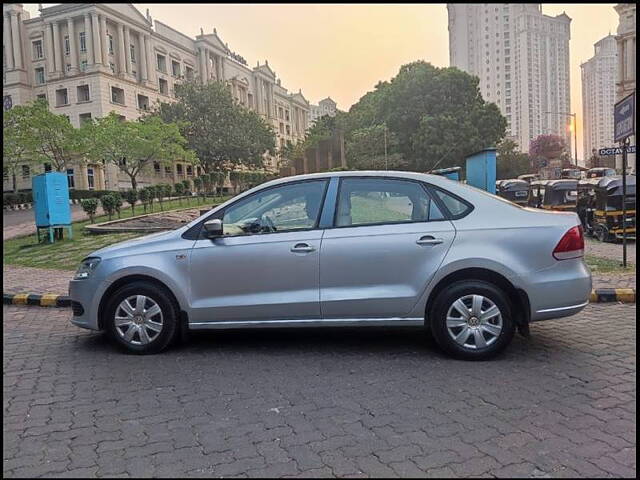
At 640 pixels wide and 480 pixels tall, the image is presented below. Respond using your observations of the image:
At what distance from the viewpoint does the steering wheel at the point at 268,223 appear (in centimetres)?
480

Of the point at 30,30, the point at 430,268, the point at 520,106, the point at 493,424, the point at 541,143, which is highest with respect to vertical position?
the point at 30,30

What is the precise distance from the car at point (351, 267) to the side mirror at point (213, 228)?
14mm

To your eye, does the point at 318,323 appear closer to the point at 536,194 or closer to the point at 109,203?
the point at 109,203

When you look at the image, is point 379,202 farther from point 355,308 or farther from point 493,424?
point 493,424

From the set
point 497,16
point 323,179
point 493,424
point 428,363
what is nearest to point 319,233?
point 323,179

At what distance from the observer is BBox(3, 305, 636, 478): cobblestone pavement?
114 inches

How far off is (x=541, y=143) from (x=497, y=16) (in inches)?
1079

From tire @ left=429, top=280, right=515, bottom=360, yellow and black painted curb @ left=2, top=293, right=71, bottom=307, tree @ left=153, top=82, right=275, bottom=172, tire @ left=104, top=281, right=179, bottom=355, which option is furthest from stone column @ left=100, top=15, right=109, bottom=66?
tire @ left=429, top=280, right=515, bottom=360

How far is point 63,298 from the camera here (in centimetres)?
748

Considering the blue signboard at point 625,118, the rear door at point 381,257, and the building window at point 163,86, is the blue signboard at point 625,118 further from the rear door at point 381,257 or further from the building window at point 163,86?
the building window at point 163,86

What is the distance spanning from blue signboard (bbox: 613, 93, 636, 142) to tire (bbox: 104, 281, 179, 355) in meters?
7.31

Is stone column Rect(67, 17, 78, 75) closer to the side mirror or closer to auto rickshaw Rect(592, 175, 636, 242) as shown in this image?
auto rickshaw Rect(592, 175, 636, 242)

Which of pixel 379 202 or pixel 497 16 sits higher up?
pixel 497 16

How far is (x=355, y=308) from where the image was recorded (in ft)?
15.0
